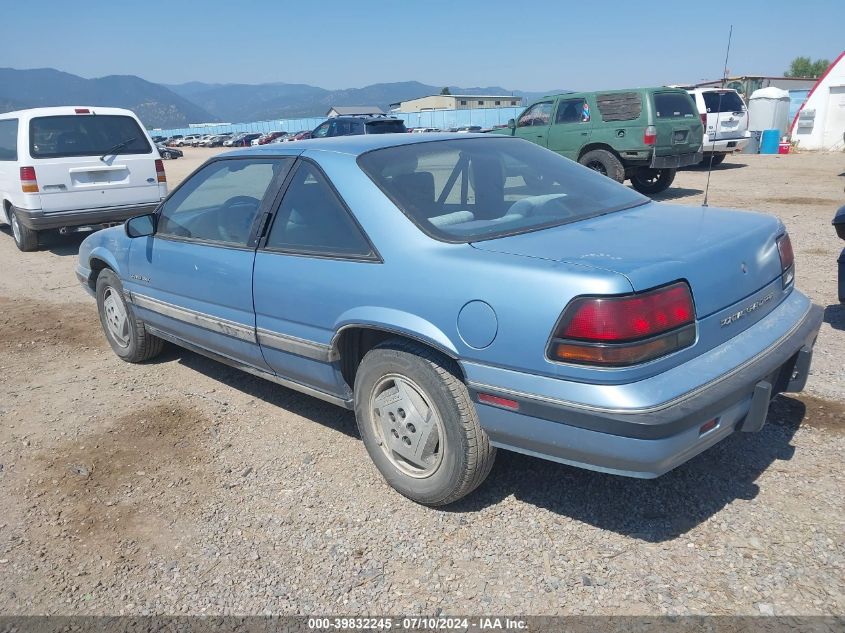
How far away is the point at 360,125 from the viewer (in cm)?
1691

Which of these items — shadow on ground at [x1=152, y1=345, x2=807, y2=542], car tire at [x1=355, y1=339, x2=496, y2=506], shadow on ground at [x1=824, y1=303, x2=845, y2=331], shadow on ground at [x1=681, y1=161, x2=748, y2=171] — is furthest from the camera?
shadow on ground at [x1=681, y1=161, x2=748, y2=171]

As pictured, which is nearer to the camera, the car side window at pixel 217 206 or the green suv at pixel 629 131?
the car side window at pixel 217 206

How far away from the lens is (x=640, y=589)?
93.6 inches

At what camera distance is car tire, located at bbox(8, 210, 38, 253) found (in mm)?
9477

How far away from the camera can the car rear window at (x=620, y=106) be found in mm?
11414

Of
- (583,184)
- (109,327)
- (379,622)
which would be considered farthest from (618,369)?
(109,327)

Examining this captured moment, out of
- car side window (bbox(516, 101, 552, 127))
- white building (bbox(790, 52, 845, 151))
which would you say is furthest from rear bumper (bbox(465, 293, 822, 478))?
white building (bbox(790, 52, 845, 151))

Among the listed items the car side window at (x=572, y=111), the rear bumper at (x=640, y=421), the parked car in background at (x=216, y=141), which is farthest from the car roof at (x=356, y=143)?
the parked car in background at (x=216, y=141)

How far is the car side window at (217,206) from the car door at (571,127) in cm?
889

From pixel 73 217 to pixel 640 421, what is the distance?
8.77m

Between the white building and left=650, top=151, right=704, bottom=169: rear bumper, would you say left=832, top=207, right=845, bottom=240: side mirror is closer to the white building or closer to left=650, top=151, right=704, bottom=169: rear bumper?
left=650, top=151, right=704, bottom=169: rear bumper

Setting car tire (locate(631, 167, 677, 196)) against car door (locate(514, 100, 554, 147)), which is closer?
car tire (locate(631, 167, 677, 196))

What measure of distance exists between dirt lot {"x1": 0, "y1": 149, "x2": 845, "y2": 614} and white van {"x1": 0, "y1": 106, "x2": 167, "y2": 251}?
5405 millimetres

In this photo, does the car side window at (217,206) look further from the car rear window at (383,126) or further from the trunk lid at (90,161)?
the car rear window at (383,126)
